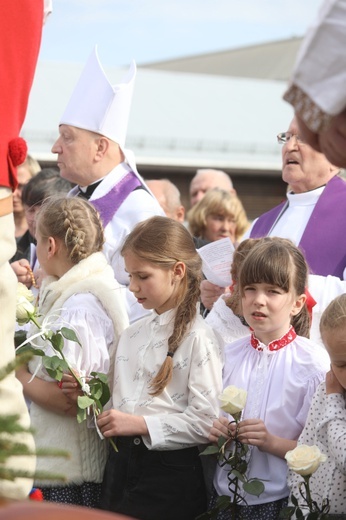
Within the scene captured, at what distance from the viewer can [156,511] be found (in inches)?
152

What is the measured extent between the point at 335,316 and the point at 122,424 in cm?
94

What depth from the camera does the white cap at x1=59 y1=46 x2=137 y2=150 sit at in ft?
18.3

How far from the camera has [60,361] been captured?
12.4 ft

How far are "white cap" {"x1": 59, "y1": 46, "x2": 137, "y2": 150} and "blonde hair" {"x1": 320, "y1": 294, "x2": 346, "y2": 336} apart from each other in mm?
2371

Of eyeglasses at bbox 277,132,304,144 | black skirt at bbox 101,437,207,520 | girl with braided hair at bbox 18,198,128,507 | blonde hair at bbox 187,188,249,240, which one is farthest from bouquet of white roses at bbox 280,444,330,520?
blonde hair at bbox 187,188,249,240

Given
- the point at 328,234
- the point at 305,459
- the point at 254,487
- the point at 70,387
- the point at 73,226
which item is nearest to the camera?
the point at 305,459

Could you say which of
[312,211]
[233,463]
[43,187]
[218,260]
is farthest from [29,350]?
[43,187]

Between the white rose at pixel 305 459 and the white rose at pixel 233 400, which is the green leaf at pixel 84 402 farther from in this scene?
the white rose at pixel 305 459

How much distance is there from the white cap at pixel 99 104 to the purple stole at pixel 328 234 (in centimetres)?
122

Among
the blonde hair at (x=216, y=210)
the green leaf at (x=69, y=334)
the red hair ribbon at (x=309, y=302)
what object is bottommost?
the blonde hair at (x=216, y=210)

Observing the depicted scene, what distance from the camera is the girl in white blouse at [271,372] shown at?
3.77m

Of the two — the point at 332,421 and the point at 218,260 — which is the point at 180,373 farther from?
the point at 218,260

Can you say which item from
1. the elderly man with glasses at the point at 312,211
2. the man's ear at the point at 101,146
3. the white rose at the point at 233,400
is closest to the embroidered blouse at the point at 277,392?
the white rose at the point at 233,400

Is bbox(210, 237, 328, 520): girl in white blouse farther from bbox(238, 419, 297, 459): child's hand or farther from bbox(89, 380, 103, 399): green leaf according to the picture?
bbox(89, 380, 103, 399): green leaf
